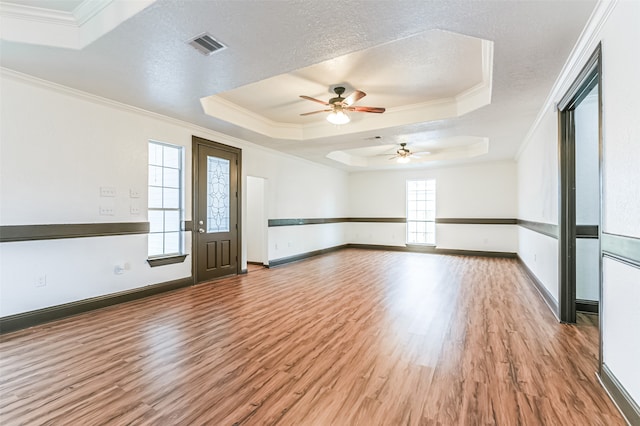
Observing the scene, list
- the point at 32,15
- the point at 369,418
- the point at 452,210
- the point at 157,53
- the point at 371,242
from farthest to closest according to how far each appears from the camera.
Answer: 1. the point at 371,242
2. the point at 452,210
3. the point at 157,53
4. the point at 32,15
5. the point at 369,418

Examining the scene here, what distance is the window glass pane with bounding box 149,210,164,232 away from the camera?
4.47 m

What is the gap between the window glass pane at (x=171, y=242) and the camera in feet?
15.4

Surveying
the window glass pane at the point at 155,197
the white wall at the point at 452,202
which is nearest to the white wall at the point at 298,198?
the white wall at the point at 452,202

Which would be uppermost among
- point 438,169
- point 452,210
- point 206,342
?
point 438,169

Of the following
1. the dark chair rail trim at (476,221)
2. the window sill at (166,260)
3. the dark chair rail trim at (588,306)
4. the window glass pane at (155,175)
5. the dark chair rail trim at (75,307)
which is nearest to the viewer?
the dark chair rail trim at (75,307)

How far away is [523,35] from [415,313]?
2.92m

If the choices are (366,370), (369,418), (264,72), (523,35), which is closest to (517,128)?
(523,35)

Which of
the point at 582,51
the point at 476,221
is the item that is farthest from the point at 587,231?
the point at 476,221

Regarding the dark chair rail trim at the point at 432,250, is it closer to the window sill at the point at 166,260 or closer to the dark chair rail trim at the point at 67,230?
the window sill at the point at 166,260

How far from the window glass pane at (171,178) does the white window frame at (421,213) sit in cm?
678

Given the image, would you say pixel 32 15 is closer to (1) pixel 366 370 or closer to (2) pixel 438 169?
(1) pixel 366 370

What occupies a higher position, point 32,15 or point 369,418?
point 32,15

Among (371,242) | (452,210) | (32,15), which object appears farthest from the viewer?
(371,242)

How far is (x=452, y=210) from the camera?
868 cm
